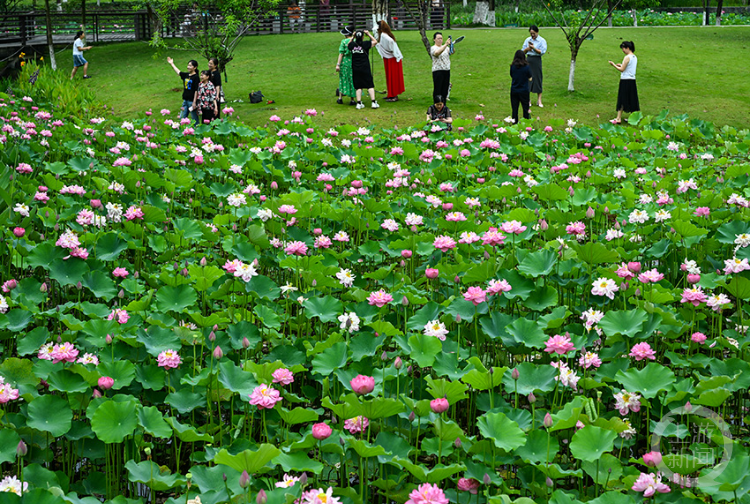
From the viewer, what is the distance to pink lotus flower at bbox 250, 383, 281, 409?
2.13 meters

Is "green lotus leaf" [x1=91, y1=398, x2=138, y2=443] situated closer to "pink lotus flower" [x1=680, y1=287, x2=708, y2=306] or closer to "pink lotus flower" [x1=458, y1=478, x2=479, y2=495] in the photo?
"pink lotus flower" [x1=458, y1=478, x2=479, y2=495]

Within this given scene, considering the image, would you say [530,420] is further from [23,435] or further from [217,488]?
[23,435]

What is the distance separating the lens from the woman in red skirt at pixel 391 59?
36.9 ft

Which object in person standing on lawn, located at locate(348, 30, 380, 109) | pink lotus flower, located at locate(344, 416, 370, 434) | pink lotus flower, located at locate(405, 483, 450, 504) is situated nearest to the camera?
pink lotus flower, located at locate(405, 483, 450, 504)

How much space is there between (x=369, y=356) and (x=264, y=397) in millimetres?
615

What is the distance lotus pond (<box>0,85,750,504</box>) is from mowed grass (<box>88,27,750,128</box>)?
658cm

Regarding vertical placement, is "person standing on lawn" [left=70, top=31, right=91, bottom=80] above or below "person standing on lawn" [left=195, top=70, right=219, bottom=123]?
above

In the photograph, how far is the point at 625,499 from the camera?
1893 millimetres

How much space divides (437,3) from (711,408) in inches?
1113

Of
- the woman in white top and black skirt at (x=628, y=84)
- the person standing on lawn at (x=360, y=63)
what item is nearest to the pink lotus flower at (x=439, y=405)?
the woman in white top and black skirt at (x=628, y=84)

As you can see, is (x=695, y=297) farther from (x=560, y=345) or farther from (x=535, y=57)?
(x=535, y=57)

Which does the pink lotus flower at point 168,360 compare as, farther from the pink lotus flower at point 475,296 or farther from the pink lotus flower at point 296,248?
the pink lotus flower at point 475,296

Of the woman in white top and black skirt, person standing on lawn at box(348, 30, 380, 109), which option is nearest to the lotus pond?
the woman in white top and black skirt
